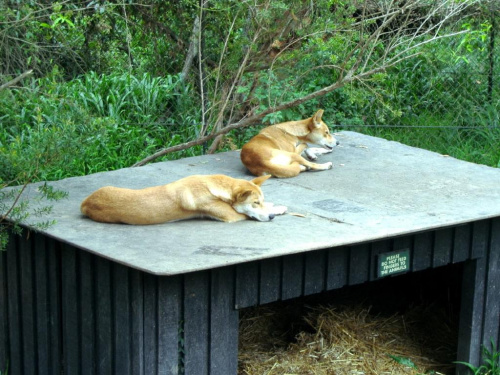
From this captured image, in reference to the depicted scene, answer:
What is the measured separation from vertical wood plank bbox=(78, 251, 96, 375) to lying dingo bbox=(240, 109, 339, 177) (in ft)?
6.55

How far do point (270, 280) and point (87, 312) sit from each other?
3.58 feet

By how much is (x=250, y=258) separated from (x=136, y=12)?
608 cm

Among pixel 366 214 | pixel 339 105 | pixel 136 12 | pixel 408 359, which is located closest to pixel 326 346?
pixel 408 359

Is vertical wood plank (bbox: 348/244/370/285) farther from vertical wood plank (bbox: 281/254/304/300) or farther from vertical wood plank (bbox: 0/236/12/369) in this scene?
vertical wood plank (bbox: 0/236/12/369)

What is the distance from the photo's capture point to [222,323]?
15.7 feet

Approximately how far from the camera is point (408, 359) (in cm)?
643

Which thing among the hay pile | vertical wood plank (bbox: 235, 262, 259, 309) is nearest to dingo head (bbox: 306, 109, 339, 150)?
the hay pile

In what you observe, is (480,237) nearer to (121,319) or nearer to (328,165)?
(328,165)

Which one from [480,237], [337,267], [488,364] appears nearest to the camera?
[337,267]

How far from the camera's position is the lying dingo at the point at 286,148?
6.53m

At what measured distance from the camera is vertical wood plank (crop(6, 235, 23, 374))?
18.1 ft

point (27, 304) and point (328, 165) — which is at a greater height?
point (328, 165)

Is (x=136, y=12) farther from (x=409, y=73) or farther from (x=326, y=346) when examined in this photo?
(x=326, y=346)

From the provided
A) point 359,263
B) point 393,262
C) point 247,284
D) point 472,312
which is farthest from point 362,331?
point 247,284
